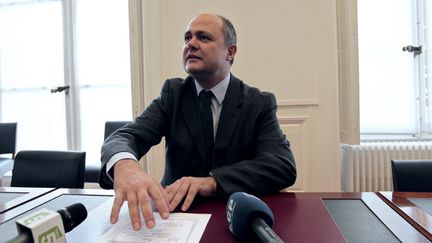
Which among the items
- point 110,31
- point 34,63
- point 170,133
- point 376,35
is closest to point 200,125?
point 170,133

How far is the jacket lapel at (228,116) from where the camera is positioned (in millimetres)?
1212

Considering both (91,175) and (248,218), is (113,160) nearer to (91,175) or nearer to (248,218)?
(248,218)

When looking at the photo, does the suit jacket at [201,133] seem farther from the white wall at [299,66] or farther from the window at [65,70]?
the window at [65,70]

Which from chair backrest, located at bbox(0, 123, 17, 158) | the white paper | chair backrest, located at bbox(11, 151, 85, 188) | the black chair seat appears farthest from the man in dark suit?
chair backrest, located at bbox(0, 123, 17, 158)

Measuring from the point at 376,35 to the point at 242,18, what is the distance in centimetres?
133

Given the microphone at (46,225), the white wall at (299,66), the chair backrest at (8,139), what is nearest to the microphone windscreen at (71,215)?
the microphone at (46,225)

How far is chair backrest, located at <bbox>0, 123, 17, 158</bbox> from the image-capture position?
3.06m

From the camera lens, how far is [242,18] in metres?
2.61

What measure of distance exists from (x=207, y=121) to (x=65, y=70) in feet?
9.56

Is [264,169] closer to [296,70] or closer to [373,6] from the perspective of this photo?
[296,70]

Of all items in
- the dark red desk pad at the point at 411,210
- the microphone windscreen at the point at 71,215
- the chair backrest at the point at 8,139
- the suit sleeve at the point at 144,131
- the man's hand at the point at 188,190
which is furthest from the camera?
the chair backrest at the point at 8,139

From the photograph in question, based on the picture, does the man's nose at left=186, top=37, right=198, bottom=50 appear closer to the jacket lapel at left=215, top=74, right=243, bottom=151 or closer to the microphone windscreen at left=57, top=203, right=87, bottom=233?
the jacket lapel at left=215, top=74, right=243, bottom=151

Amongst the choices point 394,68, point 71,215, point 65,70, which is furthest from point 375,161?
point 65,70

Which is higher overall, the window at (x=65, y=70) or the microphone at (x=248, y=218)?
the window at (x=65, y=70)
